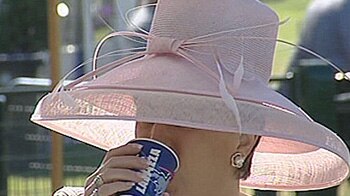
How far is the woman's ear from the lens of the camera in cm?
134

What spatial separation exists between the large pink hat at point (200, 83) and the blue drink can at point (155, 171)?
68mm

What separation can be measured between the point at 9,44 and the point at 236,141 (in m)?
1.72

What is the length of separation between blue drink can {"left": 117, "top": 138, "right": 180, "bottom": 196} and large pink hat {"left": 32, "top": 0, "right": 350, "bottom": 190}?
2.7 inches

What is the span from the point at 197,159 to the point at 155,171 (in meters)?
0.16

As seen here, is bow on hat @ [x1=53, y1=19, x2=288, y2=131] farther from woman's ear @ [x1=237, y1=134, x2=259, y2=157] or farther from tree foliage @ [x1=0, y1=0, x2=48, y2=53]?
tree foliage @ [x1=0, y1=0, x2=48, y2=53]

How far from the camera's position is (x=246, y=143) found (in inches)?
53.4

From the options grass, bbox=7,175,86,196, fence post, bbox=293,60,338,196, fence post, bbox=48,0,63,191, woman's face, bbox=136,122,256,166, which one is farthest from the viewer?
grass, bbox=7,175,86,196

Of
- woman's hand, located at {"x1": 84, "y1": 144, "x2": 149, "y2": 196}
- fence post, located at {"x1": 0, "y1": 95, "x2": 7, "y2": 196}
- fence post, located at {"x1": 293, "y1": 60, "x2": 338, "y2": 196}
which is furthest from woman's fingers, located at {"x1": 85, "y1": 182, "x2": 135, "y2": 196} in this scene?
fence post, located at {"x1": 0, "y1": 95, "x2": 7, "y2": 196}

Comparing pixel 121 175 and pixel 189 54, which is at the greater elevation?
pixel 189 54

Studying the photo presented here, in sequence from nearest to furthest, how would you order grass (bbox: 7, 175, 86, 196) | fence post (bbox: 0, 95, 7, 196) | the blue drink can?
the blue drink can < grass (bbox: 7, 175, 86, 196) < fence post (bbox: 0, 95, 7, 196)

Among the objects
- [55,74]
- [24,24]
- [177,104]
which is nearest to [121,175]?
[177,104]

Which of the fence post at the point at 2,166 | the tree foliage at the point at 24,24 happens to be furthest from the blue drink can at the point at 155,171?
the fence post at the point at 2,166

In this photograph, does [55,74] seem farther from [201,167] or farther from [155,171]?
[155,171]

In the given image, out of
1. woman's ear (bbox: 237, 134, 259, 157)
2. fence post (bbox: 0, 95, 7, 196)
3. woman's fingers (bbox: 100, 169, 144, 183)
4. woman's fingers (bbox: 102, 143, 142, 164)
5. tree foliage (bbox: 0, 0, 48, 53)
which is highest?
tree foliage (bbox: 0, 0, 48, 53)
